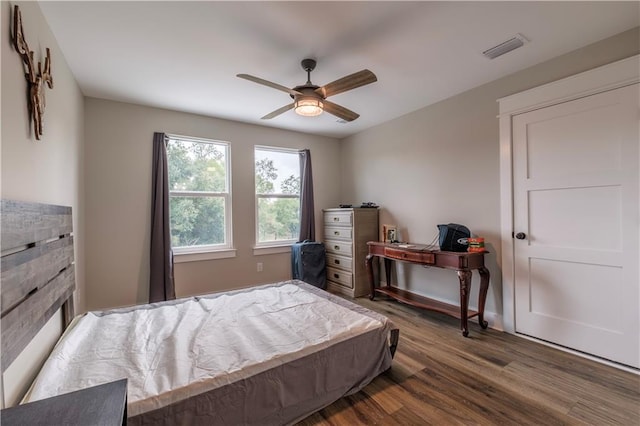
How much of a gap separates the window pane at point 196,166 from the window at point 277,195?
544 millimetres

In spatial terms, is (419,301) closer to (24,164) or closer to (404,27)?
(404,27)

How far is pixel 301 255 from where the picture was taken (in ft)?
13.2

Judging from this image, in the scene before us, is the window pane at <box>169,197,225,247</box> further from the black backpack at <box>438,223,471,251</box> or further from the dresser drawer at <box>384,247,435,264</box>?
the black backpack at <box>438,223,471,251</box>

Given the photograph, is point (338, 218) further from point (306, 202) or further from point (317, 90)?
point (317, 90)

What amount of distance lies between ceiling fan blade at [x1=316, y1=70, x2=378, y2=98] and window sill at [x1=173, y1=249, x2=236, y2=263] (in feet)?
8.26

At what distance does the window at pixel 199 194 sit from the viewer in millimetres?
3541

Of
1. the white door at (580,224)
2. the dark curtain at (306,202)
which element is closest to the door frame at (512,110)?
the white door at (580,224)

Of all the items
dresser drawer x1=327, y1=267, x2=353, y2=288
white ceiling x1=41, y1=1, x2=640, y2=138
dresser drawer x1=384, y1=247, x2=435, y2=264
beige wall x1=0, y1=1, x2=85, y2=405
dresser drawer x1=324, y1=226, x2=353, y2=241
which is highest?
white ceiling x1=41, y1=1, x2=640, y2=138

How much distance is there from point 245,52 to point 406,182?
8.15 ft

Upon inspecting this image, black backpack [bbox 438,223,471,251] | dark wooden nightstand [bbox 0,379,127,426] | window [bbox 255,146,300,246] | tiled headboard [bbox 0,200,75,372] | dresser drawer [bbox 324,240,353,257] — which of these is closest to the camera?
dark wooden nightstand [bbox 0,379,127,426]

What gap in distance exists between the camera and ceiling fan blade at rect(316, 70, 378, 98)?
193 centimetres

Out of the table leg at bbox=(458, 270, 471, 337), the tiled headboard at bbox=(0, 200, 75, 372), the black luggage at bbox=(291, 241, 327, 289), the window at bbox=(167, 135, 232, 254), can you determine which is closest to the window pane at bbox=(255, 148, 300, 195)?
the window at bbox=(167, 135, 232, 254)

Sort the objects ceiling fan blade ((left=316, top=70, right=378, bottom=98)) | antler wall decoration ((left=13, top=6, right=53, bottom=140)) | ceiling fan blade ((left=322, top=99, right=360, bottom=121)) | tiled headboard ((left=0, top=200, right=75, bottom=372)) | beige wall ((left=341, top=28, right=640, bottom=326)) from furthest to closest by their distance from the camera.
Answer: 1. beige wall ((left=341, top=28, right=640, bottom=326))
2. ceiling fan blade ((left=322, top=99, right=360, bottom=121))
3. ceiling fan blade ((left=316, top=70, right=378, bottom=98))
4. antler wall decoration ((left=13, top=6, right=53, bottom=140))
5. tiled headboard ((left=0, top=200, right=75, bottom=372))

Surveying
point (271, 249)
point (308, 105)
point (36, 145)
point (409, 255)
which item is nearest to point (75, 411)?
point (36, 145)
